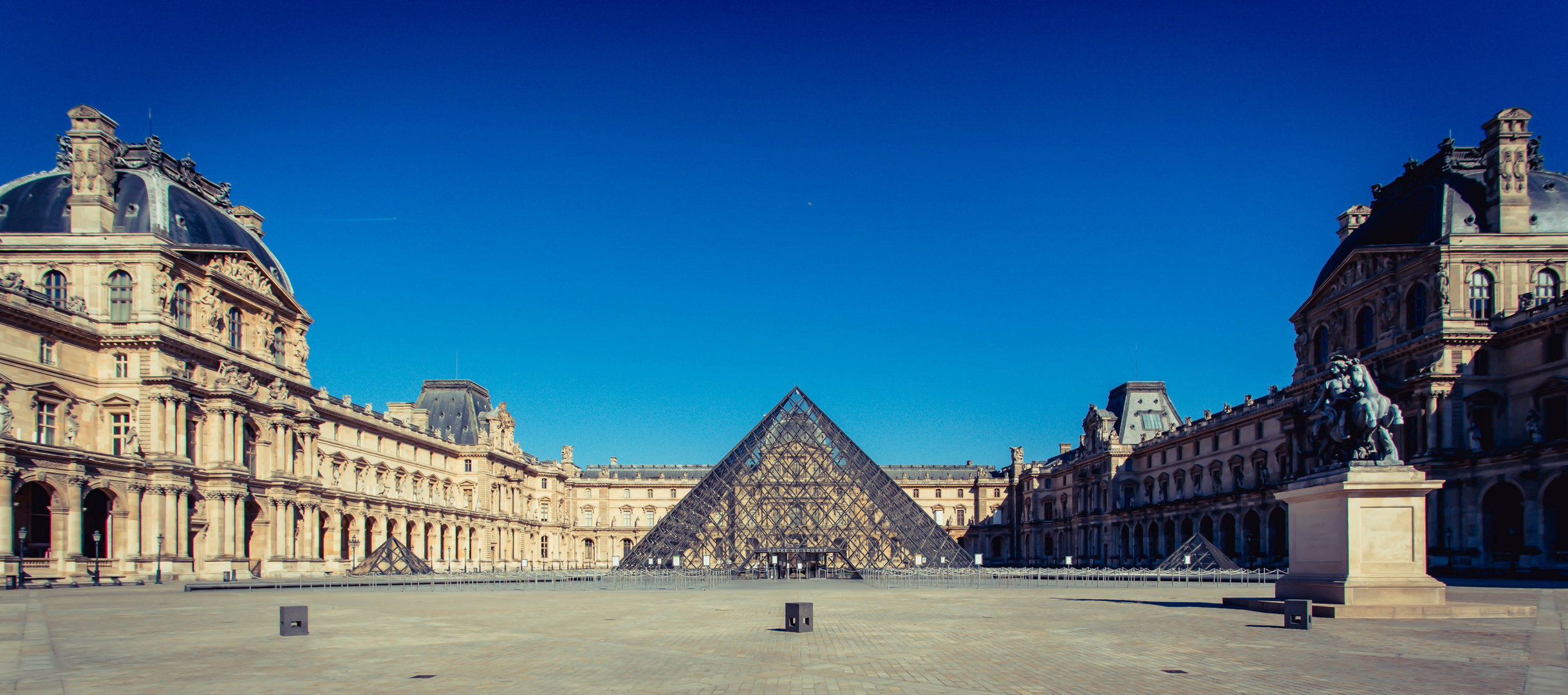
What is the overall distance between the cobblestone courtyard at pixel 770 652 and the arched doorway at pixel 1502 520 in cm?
1738

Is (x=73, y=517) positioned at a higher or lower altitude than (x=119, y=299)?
lower

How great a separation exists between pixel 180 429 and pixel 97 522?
4106mm

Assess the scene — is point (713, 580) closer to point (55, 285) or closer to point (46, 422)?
point (46, 422)

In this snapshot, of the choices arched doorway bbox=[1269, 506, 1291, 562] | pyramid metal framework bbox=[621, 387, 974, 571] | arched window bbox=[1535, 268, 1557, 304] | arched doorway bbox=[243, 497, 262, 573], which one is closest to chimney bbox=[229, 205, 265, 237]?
arched doorway bbox=[243, 497, 262, 573]

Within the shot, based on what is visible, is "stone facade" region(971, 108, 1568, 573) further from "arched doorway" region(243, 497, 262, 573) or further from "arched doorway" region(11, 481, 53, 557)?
"arched doorway" region(11, 481, 53, 557)

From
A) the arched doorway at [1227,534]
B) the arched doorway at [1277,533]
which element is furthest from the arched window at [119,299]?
the arched doorway at [1227,534]

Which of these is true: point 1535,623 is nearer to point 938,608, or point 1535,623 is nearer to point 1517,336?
point 938,608

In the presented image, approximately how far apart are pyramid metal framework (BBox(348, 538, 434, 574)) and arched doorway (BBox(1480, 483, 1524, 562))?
38.4 meters

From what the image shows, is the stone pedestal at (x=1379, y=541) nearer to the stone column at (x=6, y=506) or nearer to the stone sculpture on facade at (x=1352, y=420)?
the stone sculpture on facade at (x=1352, y=420)

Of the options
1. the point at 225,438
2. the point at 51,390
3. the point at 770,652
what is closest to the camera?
the point at 770,652

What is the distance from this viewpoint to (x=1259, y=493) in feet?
166

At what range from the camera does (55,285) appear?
121ft

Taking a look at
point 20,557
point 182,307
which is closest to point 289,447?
point 182,307

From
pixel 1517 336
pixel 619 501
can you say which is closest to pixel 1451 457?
pixel 1517 336
